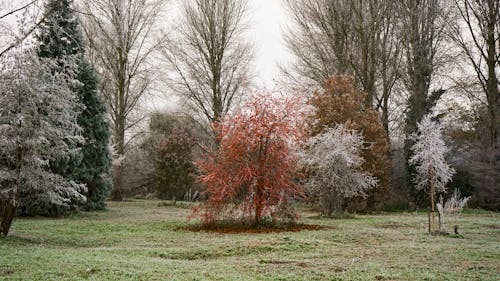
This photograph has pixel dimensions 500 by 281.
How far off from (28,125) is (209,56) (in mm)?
18234

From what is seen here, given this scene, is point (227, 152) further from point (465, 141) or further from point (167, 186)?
point (465, 141)

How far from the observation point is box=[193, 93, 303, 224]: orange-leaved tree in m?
12.3

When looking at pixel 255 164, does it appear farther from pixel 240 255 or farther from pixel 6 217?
pixel 6 217

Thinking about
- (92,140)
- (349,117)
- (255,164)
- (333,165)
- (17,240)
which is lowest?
(17,240)

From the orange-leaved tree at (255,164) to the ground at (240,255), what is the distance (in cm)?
130

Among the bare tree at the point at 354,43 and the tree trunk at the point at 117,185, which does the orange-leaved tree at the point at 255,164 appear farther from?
the tree trunk at the point at 117,185

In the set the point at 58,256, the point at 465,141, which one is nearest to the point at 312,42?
the point at 465,141

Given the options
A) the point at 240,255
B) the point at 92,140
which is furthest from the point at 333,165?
the point at 92,140

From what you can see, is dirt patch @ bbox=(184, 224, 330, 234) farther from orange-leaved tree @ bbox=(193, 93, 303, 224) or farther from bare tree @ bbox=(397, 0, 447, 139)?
bare tree @ bbox=(397, 0, 447, 139)

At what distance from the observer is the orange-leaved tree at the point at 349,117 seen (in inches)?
757

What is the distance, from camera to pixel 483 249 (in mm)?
8695

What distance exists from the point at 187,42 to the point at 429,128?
17972 mm

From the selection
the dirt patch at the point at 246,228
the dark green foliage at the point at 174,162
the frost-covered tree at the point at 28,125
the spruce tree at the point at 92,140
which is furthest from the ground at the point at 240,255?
Result: the dark green foliage at the point at 174,162

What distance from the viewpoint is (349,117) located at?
19359mm
